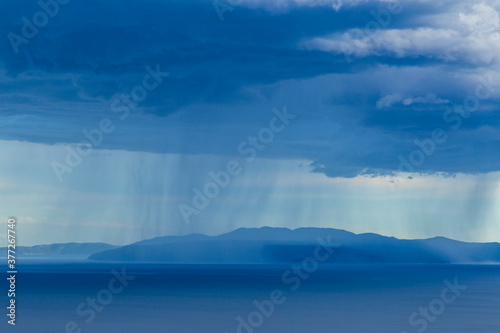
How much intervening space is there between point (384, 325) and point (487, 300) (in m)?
34.9

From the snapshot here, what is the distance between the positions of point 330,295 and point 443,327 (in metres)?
39.8

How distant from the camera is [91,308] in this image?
74438mm

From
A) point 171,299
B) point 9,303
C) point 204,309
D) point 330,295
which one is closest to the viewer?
point 204,309

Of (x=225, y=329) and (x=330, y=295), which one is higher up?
(x=330, y=295)

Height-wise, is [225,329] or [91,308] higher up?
[91,308]

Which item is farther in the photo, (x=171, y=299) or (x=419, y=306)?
(x=171, y=299)

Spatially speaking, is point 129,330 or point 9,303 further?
point 9,303

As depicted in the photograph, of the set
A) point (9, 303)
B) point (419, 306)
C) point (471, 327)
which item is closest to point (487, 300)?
point (419, 306)

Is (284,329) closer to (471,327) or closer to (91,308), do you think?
(471,327)

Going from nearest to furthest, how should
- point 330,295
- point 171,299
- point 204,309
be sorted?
point 204,309
point 171,299
point 330,295

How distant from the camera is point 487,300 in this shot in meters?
88.5

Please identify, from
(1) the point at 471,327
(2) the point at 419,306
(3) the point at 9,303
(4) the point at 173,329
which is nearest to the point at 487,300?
(2) the point at 419,306

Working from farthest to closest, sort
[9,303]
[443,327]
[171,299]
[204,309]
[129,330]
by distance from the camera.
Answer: [171,299] < [9,303] < [204,309] < [443,327] < [129,330]

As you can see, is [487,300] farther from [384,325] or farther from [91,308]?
[91,308]
